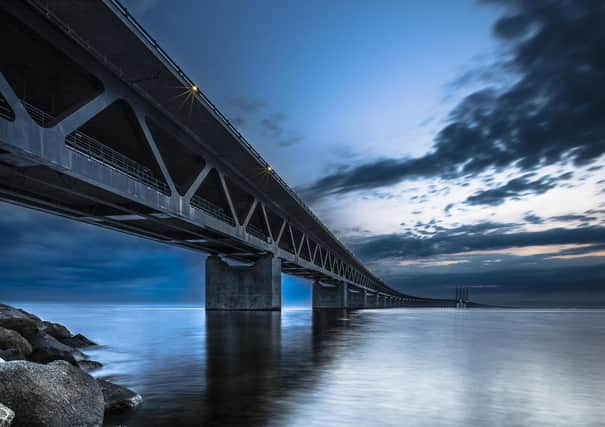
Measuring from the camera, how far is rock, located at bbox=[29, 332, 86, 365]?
950 cm

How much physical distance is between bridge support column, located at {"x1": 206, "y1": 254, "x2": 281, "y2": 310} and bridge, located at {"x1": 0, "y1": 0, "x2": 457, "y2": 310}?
6554mm

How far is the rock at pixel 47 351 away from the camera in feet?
31.2

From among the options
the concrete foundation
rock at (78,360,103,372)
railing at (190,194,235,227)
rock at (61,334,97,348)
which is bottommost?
the concrete foundation

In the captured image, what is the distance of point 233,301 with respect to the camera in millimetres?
46500

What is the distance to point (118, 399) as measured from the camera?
21.0ft

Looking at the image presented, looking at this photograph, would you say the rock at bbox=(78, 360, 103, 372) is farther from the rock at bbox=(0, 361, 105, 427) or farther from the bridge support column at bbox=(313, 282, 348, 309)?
the bridge support column at bbox=(313, 282, 348, 309)

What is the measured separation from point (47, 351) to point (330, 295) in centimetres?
8946

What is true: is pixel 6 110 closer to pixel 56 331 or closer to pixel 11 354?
pixel 56 331

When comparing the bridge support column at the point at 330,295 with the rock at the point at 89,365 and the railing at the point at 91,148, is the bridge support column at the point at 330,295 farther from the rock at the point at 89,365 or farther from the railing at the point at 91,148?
A: the rock at the point at 89,365

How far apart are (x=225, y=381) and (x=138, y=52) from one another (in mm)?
15006

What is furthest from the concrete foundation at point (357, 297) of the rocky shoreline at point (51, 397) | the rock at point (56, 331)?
the rocky shoreline at point (51, 397)

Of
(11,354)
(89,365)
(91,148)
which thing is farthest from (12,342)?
(91,148)

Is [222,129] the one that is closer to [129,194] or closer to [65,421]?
[129,194]

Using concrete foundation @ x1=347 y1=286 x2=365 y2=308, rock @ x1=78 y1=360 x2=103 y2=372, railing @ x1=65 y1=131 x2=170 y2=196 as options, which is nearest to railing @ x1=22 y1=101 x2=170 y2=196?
railing @ x1=65 y1=131 x2=170 y2=196
